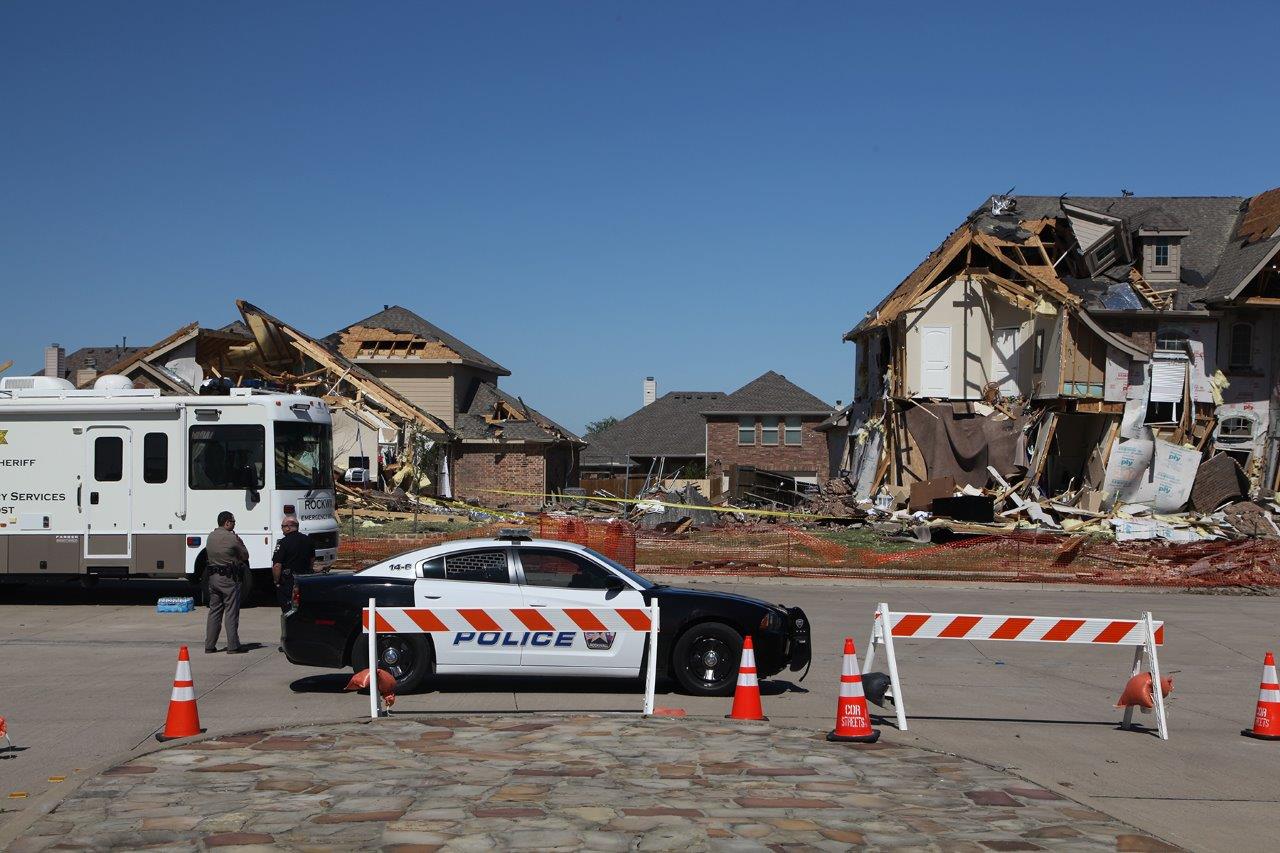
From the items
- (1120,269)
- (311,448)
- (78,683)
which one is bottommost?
(78,683)

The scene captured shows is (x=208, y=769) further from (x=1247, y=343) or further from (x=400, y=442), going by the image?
(x=1247, y=343)

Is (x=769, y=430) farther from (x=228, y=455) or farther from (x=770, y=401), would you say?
(x=228, y=455)

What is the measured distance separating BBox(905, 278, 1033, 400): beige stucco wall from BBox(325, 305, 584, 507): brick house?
14.0m

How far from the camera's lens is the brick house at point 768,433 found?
60594 millimetres

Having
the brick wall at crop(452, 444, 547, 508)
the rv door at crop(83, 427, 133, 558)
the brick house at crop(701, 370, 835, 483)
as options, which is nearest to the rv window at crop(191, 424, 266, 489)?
the rv door at crop(83, 427, 133, 558)

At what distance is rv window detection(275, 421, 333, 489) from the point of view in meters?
18.8

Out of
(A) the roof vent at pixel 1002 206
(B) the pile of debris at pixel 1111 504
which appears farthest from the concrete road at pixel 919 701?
(A) the roof vent at pixel 1002 206

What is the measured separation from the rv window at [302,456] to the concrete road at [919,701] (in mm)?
2071

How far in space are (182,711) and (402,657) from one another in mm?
2492

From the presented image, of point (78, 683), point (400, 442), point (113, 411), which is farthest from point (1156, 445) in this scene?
point (78, 683)

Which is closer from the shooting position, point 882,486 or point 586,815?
point 586,815

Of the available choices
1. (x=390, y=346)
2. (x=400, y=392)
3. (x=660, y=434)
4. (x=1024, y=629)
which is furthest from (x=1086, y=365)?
(x=660, y=434)

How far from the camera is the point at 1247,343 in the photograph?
38438mm

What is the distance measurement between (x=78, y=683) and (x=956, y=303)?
103ft
